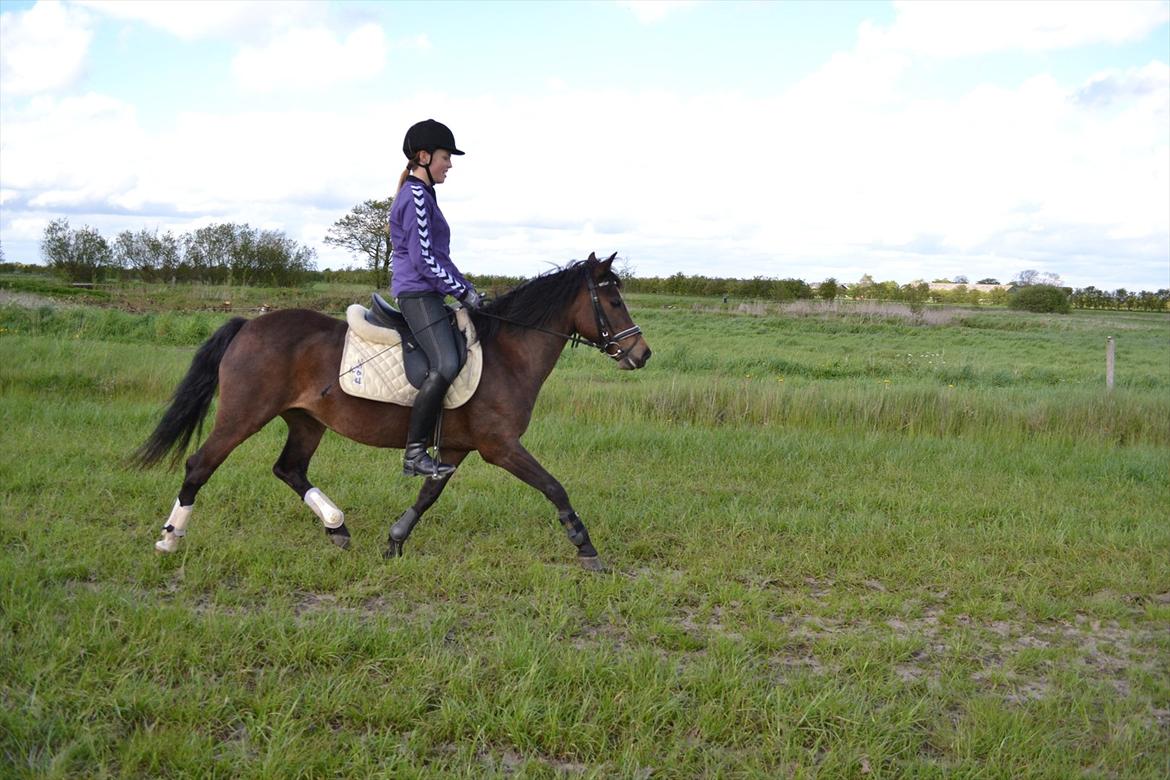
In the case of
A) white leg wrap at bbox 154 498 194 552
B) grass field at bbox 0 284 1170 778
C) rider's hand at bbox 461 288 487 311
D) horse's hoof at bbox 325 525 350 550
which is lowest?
grass field at bbox 0 284 1170 778

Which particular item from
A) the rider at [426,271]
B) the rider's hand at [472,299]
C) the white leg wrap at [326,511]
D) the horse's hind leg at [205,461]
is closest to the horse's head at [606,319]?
the rider's hand at [472,299]

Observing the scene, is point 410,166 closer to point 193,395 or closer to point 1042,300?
point 193,395

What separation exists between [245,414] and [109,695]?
8.27ft

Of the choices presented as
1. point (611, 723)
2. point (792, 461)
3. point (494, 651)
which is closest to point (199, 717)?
point (494, 651)

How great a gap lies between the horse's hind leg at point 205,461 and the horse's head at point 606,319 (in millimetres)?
2400

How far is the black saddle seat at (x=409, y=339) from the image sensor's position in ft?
18.6

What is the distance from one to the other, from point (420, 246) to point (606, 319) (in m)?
1.46

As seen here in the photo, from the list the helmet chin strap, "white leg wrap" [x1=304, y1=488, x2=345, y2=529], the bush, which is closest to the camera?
the helmet chin strap

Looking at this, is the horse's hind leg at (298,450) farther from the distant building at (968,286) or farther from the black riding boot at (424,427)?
the distant building at (968,286)

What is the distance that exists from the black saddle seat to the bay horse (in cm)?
26

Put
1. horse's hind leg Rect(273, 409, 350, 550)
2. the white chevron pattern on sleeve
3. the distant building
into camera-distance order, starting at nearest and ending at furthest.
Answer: the white chevron pattern on sleeve, horse's hind leg Rect(273, 409, 350, 550), the distant building

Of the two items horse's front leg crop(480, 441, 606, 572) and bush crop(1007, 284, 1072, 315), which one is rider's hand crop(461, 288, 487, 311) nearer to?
horse's front leg crop(480, 441, 606, 572)

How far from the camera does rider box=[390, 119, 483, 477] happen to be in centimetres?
552

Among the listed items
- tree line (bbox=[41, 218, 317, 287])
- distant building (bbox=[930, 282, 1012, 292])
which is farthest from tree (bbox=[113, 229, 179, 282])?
distant building (bbox=[930, 282, 1012, 292])
